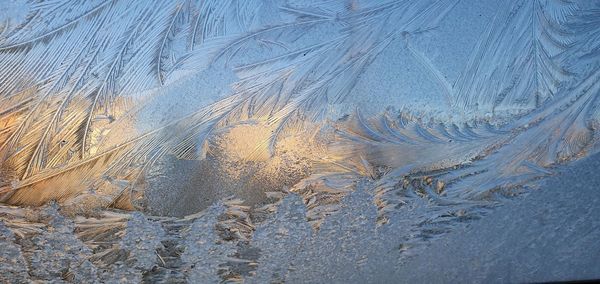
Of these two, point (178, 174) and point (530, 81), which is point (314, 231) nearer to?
point (178, 174)

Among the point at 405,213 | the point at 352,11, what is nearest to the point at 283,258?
the point at 405,213

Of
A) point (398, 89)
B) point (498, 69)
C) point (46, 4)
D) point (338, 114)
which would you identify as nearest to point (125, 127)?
point (46, 4)

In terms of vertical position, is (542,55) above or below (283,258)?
above

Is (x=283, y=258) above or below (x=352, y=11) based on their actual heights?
below

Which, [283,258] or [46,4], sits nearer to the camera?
[46,4]

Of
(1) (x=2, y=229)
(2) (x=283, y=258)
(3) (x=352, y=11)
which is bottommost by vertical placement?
(2) (x=283, y=258)

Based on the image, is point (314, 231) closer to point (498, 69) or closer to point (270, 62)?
point (270, 62)
